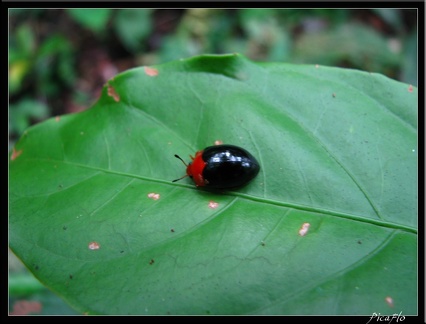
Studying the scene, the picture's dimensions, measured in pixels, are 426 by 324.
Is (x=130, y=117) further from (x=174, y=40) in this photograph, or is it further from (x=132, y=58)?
(x=132, y=58)

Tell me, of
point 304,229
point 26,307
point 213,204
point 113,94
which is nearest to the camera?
point 304,229

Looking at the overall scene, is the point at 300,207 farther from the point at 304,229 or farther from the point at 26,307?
the point at 26,307

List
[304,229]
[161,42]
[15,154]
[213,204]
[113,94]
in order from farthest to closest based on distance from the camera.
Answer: [161,42] → [15,154] → [113,94] → [213,204] → [304,229]

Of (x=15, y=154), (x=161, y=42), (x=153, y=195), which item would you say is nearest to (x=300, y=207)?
(x=153, y=195)

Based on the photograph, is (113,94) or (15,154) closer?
(113,94)

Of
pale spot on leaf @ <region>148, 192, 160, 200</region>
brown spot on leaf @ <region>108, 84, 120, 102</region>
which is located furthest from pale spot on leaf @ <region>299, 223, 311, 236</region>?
brown spot on leaf @ <region>108, 84, 120, 102</region>

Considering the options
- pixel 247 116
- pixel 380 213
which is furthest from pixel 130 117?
pixel 380 213

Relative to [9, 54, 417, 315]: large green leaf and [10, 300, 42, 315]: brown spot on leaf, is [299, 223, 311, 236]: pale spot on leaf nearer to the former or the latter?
[9, 54, 417, 315]: large green leaf
